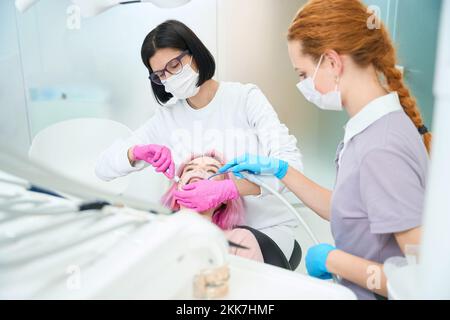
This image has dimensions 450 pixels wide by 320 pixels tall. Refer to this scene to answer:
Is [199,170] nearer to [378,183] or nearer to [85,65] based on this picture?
[378,183]

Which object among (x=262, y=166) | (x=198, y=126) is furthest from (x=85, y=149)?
(x=262, y=166)

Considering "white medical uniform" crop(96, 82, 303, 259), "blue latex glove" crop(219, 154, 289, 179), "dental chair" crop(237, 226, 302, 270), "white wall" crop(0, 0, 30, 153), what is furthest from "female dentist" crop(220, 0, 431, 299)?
"white wall" crop(0, 0, 30, 153)

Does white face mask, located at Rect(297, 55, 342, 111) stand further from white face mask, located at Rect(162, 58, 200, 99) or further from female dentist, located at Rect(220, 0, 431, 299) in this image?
white face mask, located at Rect(162, 58, 200, 99)

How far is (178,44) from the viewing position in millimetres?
1533

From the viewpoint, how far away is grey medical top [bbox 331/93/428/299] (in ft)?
2.78

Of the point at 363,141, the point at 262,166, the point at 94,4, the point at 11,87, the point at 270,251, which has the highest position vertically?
A: the point at 94,4

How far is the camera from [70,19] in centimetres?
204

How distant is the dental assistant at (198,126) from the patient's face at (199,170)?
0.33ft

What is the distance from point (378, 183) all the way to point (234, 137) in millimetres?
898

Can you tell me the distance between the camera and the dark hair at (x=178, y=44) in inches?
59.4

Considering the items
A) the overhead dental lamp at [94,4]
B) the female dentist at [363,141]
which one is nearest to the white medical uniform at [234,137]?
the overhead dental lamp at [94,4]

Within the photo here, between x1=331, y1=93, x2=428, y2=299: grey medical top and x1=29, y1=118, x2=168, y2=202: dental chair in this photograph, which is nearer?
x1=331, y1=93, x2=428, y2=299: grey medical top

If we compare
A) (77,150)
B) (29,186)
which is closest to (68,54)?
(77,150)

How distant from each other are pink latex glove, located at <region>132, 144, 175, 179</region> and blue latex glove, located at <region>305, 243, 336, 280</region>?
0.78 m
